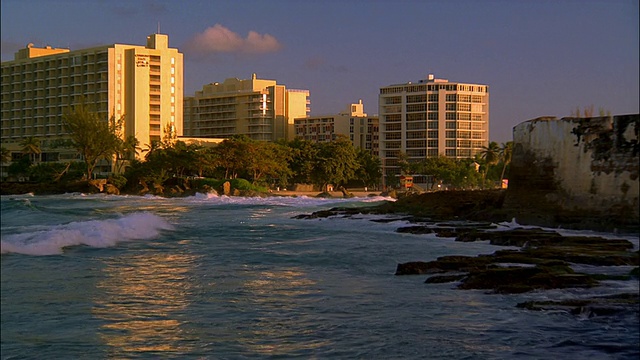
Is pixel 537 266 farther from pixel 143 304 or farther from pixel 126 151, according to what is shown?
pixel 126 151

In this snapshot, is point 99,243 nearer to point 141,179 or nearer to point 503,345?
point 503,345

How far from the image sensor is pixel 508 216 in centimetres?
2528

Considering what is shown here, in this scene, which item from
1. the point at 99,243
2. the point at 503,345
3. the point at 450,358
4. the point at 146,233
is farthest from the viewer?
the point at 146,233

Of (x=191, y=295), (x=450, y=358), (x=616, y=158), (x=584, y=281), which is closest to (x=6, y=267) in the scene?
(x=191, y=295)

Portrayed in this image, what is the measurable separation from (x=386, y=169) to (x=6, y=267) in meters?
98.3

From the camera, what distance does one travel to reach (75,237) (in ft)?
55.2

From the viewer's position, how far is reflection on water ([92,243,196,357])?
Answer: 7.32 m

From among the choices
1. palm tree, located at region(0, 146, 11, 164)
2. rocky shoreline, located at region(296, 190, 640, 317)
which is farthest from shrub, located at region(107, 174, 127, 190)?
rocky shoreline, located at region(296, 190, 640, 317)

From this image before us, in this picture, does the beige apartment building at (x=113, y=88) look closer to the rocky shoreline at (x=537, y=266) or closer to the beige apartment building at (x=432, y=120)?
the beige apartment building at (x=432, y=120)

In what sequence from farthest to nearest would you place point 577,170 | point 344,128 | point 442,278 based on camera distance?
1. point 344,128
2. point 577,170
3. point 442,278

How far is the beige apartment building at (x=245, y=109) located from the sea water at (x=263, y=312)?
10456 cm

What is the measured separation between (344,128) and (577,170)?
309 ft

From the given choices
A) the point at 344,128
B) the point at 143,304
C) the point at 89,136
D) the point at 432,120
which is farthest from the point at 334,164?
the point at 143,304

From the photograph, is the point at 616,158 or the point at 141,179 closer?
the point at 616,158
